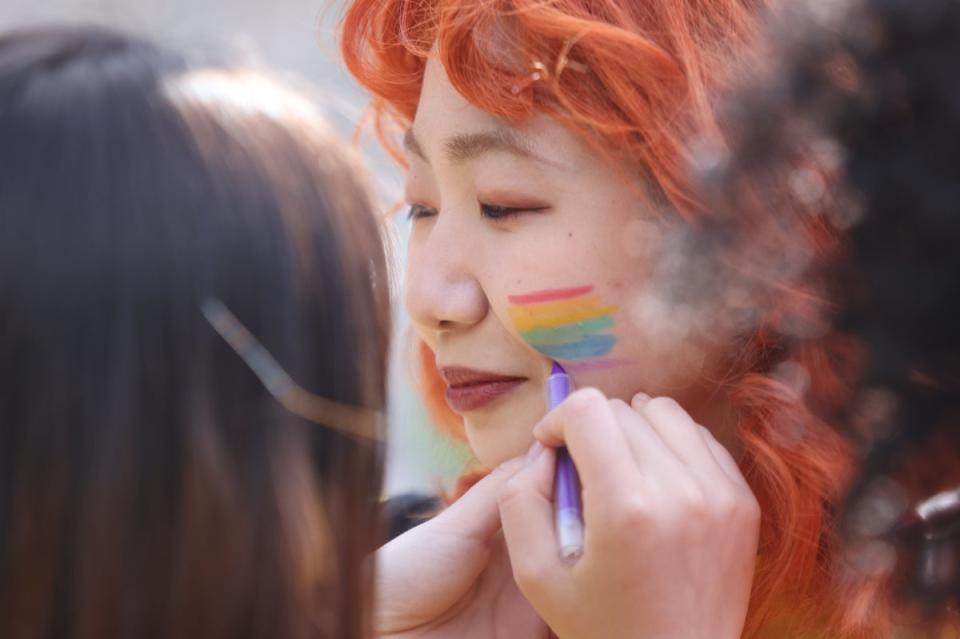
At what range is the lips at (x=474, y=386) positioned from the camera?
1.29 meters

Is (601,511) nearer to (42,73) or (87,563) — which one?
(87,563)

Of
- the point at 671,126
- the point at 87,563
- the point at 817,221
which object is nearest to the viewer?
the point at 87,563

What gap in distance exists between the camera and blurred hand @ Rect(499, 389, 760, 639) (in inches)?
41.1

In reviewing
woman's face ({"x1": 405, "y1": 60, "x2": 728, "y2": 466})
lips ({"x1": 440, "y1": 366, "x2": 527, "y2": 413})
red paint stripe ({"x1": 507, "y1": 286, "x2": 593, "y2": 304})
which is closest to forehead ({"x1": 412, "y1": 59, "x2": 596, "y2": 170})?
woman's face ({"x1": 405, "y1": 60, "x2": 728, "y2": 466})

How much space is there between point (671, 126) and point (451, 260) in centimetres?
28

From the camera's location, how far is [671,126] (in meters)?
1.19

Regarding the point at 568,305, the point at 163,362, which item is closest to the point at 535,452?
the point at 568,305

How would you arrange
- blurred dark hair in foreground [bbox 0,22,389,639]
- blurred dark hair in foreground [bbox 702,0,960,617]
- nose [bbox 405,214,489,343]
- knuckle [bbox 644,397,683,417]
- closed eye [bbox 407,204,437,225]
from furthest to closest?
1. closed eye [bbox 407,204,437,225]
2. nose [bbox 405,214,489,343]
3. knuckle [bbox 644,397,683,417]
4. blurred dark hair in foreground [bbox 702,0,960,617]
5. blurred dark hair in foreground [bbox 0,22,389,639]

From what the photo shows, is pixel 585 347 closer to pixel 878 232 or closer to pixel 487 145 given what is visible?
pixel 487 145

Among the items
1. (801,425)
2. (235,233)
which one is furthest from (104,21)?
(801,425)

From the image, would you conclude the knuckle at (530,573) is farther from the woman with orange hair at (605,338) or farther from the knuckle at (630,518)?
the knuckle at (630,518)

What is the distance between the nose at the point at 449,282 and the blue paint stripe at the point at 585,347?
0.09 metres

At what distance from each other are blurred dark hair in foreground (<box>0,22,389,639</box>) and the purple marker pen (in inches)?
12.9

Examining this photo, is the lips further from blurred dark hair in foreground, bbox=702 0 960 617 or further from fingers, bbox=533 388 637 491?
blurred dark hair in foreground, bbox=702 0 960 617
